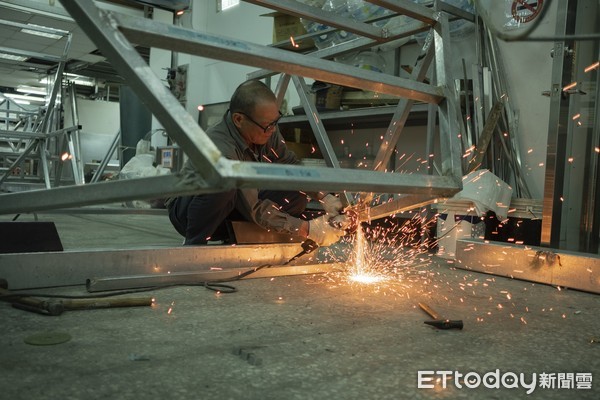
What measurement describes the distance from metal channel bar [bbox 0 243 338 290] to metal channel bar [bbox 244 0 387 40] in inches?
35.8

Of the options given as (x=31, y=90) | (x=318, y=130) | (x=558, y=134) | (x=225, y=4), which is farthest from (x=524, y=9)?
(x=31, y=90)

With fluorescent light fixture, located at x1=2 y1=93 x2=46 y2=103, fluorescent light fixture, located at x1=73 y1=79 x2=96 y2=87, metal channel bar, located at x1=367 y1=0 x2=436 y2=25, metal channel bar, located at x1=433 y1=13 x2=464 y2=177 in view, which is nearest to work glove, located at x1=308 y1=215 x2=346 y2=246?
metal channel bar, located at x1=433 y1=13 x2=464 y2=177

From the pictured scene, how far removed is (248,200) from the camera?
2115mm

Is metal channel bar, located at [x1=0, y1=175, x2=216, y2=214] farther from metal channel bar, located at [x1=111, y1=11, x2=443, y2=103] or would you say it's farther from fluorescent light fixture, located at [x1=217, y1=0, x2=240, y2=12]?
fluorescent light fixture, located at [x1=217, y1=0, x2=240, y2=12]

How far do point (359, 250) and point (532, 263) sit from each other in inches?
29.6

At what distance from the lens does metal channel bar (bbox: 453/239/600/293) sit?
214 centimetres

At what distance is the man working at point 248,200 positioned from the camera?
216cm

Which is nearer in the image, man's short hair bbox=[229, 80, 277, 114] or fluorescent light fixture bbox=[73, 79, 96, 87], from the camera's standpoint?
man's short hair bbox=[229, 80, 277, 114]

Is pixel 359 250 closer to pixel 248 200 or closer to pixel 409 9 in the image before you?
pixel 248 200

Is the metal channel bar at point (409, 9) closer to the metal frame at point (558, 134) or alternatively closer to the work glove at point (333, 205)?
the work glove at point (333, 205)

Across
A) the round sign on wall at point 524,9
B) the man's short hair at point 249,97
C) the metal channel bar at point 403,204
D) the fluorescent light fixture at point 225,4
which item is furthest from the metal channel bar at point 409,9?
the fluorescent light fixture at point 225,4

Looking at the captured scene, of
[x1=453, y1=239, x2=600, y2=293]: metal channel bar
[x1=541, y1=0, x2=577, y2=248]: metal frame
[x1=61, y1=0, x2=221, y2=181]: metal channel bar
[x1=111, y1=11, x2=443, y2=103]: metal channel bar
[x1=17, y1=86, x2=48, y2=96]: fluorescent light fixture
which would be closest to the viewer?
[x1=61, y1=0, x2=221, y2=181]: metal channel bar

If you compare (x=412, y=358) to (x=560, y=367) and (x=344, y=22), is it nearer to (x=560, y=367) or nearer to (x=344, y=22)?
(x=560, y=367)

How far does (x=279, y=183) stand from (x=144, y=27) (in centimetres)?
45
